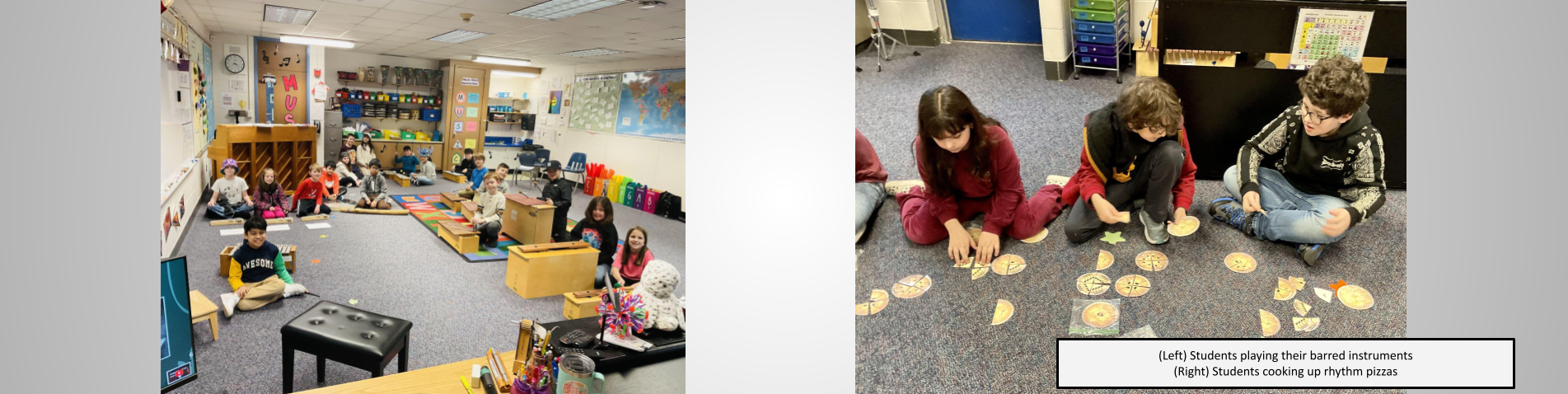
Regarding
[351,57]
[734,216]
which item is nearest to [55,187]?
[351,57]

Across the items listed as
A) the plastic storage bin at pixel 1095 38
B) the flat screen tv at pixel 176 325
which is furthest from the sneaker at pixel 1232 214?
the flat screen tv at pixel 176 325

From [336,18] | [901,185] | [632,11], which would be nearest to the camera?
[336,18]

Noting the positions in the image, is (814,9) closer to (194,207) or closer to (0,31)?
(194,207)

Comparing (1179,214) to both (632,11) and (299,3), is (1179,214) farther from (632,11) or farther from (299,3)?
(299,3)

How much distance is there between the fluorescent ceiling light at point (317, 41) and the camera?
220 cm

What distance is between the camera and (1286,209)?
2209mm

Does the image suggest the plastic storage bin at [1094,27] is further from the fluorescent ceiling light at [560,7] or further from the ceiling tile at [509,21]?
the ceiling tile at [509,21]

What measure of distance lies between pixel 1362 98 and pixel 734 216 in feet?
5.49

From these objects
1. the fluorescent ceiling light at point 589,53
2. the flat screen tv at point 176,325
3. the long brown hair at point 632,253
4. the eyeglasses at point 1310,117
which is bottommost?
the flat screen tv at point 176,325

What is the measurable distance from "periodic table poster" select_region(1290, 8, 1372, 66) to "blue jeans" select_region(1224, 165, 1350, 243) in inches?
12.0

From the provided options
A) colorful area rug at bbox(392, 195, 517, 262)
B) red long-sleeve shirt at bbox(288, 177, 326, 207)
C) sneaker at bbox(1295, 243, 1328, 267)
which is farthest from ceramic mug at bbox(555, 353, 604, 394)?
sneaker at bbox(1295, 243, 1328, 267)

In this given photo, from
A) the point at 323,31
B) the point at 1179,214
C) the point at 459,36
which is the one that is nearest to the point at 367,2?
→ the point at 323,31

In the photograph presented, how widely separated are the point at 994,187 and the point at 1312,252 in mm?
818

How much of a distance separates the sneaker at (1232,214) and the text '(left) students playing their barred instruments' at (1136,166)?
7 cm
